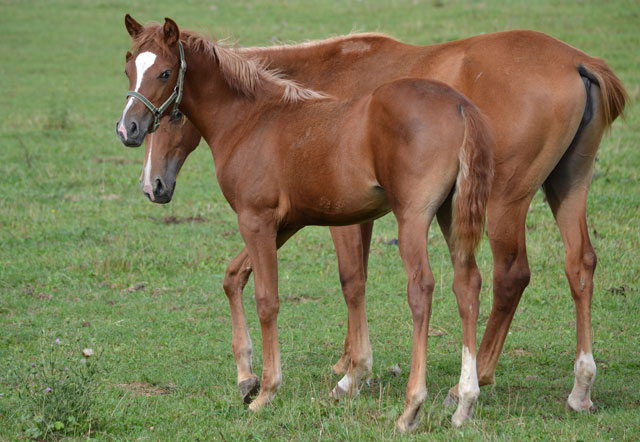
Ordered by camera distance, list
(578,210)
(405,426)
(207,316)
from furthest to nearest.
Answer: (207,316)
(578,210)
(405,426)

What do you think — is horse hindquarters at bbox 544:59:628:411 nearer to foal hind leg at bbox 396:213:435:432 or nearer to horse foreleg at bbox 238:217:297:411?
foal hind leg at bbox 396:213:435:432

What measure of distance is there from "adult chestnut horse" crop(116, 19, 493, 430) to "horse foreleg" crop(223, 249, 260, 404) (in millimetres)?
105

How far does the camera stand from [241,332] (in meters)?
5.05

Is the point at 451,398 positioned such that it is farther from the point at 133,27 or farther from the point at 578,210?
the point at 133,27

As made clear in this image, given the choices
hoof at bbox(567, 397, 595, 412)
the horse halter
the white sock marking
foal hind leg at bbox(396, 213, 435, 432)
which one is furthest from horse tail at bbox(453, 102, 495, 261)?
the horse halter

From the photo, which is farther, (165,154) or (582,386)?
(165,154)

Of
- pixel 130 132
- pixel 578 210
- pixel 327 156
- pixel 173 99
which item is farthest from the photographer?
pixel 578 210

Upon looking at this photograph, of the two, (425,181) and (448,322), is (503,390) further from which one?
(425,181)

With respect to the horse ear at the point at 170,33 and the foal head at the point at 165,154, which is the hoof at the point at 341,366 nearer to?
the foal head at the point at 165,154

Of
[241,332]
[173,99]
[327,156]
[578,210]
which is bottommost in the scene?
[241,332]

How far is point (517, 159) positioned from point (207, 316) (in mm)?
2940

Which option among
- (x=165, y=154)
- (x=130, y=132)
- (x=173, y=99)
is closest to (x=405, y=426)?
(x=130, y=132)

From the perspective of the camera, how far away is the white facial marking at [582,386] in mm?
4566

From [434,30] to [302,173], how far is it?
46.7ft
